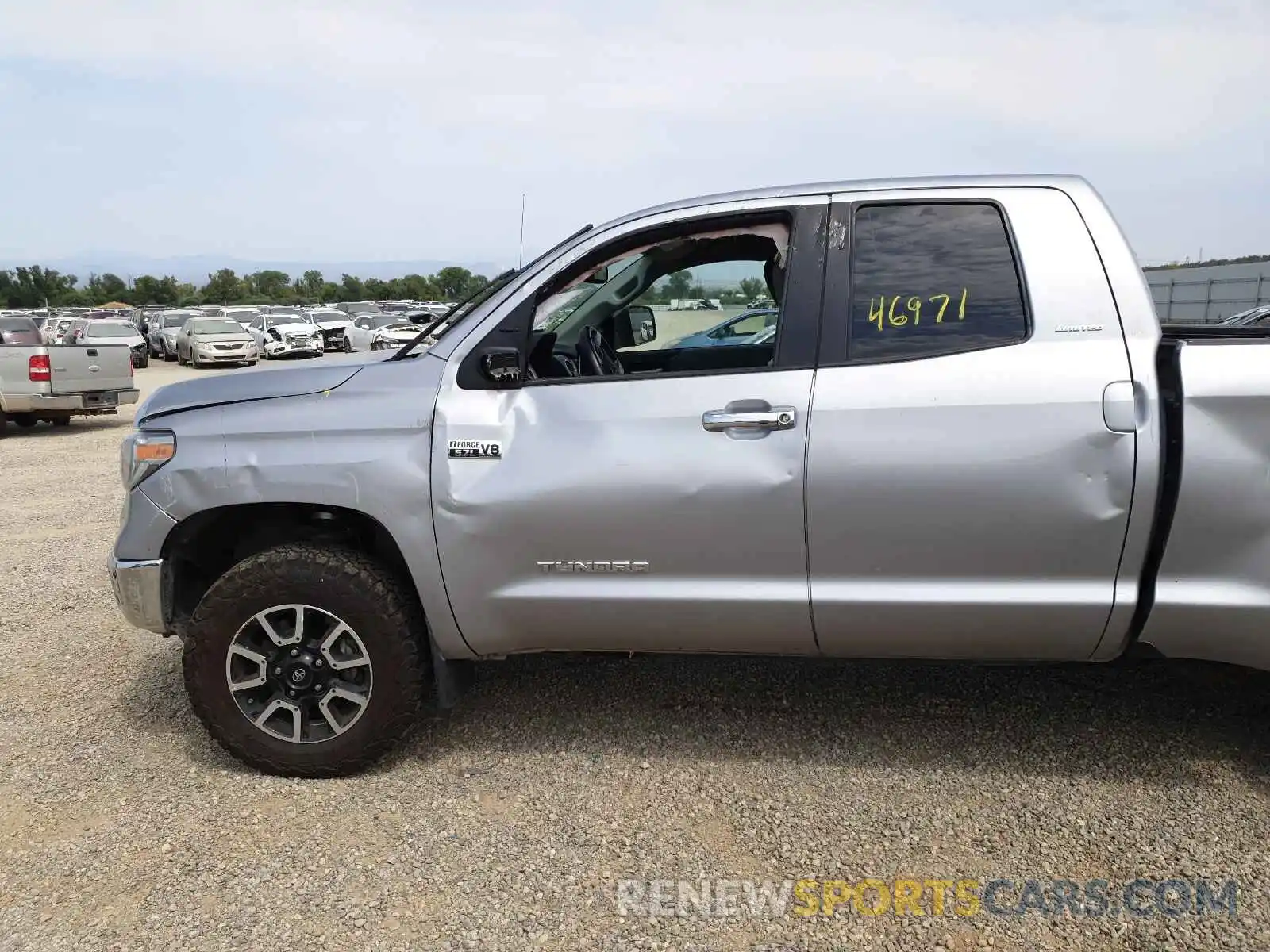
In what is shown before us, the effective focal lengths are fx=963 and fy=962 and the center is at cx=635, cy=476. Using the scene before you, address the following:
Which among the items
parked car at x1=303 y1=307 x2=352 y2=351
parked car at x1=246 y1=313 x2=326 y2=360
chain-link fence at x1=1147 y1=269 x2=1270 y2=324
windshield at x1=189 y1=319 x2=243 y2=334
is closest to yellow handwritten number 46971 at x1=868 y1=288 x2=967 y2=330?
windshield at x1=189 y1=319 x2=243 y2=334

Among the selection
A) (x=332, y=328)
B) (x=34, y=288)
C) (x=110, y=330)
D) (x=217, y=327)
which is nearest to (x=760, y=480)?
(x=110, y=330)

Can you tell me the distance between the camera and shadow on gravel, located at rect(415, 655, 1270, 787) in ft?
11.0

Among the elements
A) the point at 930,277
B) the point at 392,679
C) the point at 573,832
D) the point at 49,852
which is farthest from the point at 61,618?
the point at 930,277

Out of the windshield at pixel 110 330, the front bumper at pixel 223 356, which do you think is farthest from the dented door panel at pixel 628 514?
the front bumper at pixel 223 356

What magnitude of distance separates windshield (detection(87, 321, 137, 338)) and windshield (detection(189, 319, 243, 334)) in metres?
1.52

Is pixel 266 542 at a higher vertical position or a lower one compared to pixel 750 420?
lower

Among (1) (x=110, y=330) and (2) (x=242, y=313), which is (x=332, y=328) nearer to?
Result: (2) (x=242, y=313)

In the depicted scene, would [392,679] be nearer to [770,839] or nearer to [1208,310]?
[770,839]

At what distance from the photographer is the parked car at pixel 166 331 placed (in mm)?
29781

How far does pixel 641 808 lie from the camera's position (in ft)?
10.3

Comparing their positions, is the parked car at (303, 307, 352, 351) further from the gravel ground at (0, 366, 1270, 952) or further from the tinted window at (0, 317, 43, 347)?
the gravel ground at (0, 366, 1270, 952)

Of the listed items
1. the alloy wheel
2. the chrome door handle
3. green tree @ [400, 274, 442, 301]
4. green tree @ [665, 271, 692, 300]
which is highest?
green tree @ [400, 274, 442, 301]

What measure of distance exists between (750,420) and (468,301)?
1.23m

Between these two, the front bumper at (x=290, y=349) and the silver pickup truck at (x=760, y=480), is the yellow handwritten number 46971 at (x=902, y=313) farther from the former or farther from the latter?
the front bumper at (x=290, y=349)
